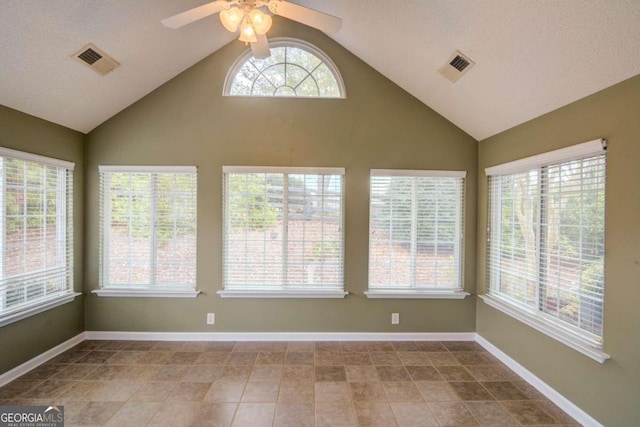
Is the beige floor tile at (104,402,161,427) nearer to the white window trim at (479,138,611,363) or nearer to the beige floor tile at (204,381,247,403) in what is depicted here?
the beige floor tile at (204,381,247,403)

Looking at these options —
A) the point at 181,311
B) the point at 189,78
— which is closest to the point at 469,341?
the point at 181,311

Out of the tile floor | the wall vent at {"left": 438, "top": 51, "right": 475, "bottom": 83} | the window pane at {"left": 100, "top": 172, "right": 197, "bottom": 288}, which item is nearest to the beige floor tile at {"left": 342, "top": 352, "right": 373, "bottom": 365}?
the tile floor

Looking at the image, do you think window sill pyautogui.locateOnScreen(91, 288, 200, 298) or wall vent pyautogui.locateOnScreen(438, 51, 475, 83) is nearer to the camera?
wall vent pyautogui.locateOnScreen(438, 51, 475, 83)

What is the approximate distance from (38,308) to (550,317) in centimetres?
475

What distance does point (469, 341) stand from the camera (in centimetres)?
338

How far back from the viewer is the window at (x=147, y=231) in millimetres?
3275

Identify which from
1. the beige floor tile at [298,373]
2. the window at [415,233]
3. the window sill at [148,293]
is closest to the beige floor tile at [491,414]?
the window at [415,233]

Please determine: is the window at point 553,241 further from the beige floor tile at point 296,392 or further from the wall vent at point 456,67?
the beige floor tile at point 296,392

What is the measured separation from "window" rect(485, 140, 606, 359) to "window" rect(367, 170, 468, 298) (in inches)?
16.0

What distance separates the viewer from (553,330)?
7.72 ft

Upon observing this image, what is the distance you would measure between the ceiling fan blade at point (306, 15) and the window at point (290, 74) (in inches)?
60.0

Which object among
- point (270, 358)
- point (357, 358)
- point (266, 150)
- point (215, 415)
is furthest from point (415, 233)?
point (215, 415)

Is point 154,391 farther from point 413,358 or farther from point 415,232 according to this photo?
point 415,232

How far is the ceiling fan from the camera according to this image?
5.60 feet
